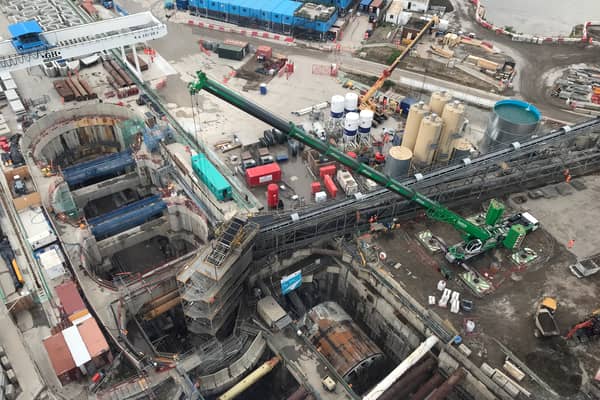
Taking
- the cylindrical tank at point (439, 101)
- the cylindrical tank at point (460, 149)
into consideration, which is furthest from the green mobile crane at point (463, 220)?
the cylindrical tank at point (439, 101)

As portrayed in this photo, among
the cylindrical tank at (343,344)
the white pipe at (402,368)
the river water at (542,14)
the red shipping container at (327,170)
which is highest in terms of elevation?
the river water at (542,14)

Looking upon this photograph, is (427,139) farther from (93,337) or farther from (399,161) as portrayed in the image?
(93,337)

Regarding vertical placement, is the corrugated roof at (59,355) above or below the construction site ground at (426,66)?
below

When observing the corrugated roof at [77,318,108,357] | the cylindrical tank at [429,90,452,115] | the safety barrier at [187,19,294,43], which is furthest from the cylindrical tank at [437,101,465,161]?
the safety barrier at [187,19,294,43]

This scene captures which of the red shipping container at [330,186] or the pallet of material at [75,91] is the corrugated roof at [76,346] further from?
the pallet of material at [75,91]

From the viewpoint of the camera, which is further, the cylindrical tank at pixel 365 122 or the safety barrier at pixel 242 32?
the safety barrier at pixel 242 32

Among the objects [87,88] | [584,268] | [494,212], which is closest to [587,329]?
[584,268]
